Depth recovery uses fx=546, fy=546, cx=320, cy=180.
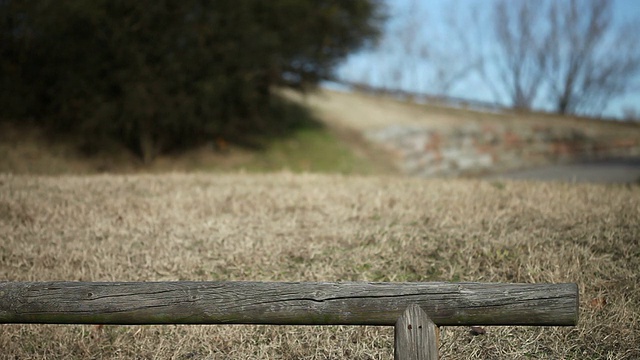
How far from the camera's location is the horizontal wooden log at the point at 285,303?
3.10 meters

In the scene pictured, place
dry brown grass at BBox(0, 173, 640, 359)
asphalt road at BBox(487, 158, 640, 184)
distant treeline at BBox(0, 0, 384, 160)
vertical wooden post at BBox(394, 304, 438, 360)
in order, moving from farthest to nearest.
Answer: asphalt road at BBox(487, 158, 640, 184) → distant treeline at BBox(0, 0, 384, 160) → dry brown grass at BBox(0, 173, 640, 359) → vertical wooden post at BBox(394, 304, 438, 360)

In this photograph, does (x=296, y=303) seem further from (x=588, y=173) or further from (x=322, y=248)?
(x=588, y=173)

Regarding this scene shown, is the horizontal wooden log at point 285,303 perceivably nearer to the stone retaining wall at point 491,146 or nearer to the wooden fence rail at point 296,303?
the wooden fence rail at point 296,303

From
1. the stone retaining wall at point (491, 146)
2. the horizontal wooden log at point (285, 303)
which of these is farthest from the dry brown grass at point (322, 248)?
the stone retaining wall at point (491, 146)

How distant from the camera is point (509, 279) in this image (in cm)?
523

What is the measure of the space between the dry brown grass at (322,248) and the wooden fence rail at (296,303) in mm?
1308

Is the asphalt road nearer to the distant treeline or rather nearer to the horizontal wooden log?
the distant treeline

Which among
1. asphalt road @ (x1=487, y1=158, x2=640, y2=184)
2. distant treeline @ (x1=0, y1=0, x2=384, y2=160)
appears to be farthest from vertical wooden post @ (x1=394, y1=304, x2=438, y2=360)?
asphalt road @ (x1=487, y1=158, x2=640, y2=184)

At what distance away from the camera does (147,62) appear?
A: 48.2 ft

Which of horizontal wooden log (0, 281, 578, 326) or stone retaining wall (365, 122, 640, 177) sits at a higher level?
stone retaining wall (365, 122, 640, 177)

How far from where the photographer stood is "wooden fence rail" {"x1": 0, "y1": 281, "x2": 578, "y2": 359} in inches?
122

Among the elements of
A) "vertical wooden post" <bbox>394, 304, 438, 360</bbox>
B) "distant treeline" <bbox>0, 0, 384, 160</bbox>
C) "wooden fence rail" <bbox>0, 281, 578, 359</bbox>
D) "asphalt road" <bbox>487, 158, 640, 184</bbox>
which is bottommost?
"vertical wooden post" <bbox>394, 304, 438, 360</bbox>

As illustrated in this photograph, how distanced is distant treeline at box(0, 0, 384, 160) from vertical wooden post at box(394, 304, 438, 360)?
12.8 metres


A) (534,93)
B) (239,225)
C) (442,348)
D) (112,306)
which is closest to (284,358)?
(442,348)
